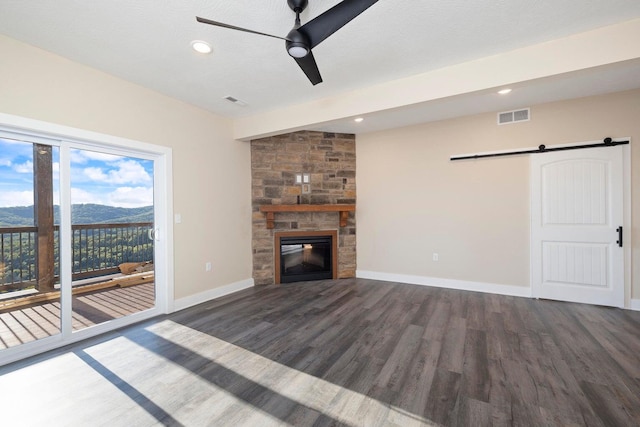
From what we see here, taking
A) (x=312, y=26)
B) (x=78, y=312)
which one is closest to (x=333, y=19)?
(x=312, y=26)

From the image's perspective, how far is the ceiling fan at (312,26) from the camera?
1603mm

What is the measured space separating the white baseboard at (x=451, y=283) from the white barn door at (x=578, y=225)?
22 cm

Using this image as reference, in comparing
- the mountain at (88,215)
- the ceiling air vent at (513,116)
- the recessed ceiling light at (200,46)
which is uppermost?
the recessed ceiling light at (200,46)

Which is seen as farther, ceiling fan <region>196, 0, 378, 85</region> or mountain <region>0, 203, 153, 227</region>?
mountain <region>0, 203, 153, 227</region>

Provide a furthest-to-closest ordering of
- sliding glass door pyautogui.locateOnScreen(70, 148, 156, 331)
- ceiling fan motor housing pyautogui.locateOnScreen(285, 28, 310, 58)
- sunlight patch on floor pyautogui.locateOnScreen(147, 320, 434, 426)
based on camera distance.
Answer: sliding glass door pyautogui.locateOnScreen(70, 148, 156, 331)
ceiling fan motor housing pyautogui.locateOnScreen(285, 28, 310, 58)
sunlight patch on floor pyautogui.locateOnScreen(147, 320, 434, 426)

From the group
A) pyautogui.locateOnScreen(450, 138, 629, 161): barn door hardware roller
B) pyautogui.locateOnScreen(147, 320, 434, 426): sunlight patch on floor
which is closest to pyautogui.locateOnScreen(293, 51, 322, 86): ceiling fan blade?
pyautogui.locateOnScreen(147, 320, 434, 426): sunlight patch on floor

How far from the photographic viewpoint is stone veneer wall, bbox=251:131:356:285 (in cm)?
477

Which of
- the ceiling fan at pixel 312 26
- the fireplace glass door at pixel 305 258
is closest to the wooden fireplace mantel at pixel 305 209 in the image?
the fireplace glass door at pixel 305 258

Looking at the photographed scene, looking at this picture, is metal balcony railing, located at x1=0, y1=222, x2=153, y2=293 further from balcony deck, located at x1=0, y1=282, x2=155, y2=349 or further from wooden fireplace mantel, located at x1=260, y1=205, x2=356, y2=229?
wooden fireplace mantel, located at x1=260, y1=205, x2=356, y2=229

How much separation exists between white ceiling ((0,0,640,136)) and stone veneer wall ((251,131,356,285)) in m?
1.58

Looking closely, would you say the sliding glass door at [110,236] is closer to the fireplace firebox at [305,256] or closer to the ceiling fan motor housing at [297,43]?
the fireplace firebox at [305,256]

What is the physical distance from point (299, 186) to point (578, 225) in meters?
4.20

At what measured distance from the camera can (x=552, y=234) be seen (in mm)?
3826

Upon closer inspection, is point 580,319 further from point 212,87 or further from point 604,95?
point 212,87
